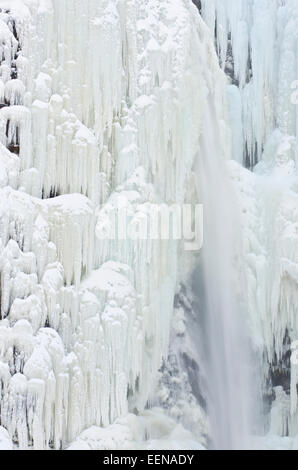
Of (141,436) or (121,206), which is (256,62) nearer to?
(121,206)

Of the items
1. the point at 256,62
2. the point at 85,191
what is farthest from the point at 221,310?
the point at 256,62

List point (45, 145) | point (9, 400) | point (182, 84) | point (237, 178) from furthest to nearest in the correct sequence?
point (237, 178) < point (182, 84) < point (45, 145) < point (9, 400)

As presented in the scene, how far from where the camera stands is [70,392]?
22.1 ft

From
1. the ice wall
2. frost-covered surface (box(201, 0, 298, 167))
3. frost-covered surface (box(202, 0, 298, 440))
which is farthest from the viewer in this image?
frost-covered surface (box(201, 0, 298, 167))

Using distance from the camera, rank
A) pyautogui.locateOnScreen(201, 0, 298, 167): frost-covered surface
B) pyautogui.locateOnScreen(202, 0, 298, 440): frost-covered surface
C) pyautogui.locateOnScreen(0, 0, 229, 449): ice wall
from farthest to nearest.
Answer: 1. pyautogui.locateOnScreen(201, 0, 298, 167): frost-covered surface
2. pyautogui.locateOnScreen(202, 0, 298, 440): frost-covered surface
3. pyautogui.locateOnScreen(0, 0, 229, 449): ice wall

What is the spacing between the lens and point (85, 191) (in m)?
7.24

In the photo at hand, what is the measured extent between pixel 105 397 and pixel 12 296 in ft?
3.84

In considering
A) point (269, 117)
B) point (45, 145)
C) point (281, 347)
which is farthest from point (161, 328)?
point (269, 117)

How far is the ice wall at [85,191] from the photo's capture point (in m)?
6.63

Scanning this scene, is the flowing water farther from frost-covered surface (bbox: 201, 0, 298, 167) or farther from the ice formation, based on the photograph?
frost-covered surface (bbox: 201, 0, 298, 167)

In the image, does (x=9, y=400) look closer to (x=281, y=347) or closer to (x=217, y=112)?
(x=281, y=347)

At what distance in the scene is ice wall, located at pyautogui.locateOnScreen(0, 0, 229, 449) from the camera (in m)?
6.63

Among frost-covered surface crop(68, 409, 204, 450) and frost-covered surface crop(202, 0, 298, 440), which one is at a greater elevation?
frost-covered surface crop(202, 0, 298, 440)

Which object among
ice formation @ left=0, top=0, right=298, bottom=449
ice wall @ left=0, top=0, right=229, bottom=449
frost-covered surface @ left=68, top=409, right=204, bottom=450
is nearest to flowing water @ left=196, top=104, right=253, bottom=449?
ice formation @ left=0, top=0, right=298, bottom=449
